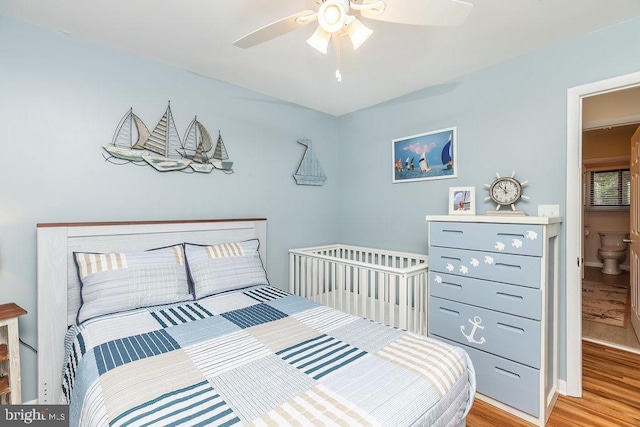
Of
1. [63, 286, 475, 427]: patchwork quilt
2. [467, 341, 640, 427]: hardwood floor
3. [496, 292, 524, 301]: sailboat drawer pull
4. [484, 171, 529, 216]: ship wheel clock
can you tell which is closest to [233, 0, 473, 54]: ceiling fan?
[484, 171, 529, 216]: ship wheel clock

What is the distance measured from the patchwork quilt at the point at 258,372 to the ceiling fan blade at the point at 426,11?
1528 mm

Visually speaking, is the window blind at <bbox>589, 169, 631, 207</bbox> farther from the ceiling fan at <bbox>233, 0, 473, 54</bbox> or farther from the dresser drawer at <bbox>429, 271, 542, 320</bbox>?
the ceiling fan at <bbox>233, 0, 473, 54</bbox>

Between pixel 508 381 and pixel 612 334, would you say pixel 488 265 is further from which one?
pixel 612 334

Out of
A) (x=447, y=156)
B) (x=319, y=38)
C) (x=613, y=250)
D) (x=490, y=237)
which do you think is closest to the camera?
(x=319, y=38)

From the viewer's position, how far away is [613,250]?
17.9 feet

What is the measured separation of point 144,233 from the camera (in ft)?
7.45

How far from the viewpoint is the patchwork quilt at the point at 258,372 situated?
3.31 feet

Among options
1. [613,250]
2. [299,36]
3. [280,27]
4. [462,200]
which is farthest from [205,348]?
[613,250]

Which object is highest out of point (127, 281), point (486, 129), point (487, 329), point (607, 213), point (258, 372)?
point (486, 129)

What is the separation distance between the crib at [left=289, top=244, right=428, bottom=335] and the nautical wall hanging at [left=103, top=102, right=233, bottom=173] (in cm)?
127

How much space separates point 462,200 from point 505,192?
32 centimetres

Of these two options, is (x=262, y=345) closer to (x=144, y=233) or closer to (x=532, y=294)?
(x=144, y=233)

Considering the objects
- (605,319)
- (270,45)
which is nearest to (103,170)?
(270,45)

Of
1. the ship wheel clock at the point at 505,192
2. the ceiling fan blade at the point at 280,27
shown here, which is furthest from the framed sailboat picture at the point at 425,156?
the ceiling fan blade at the point at 280,27
